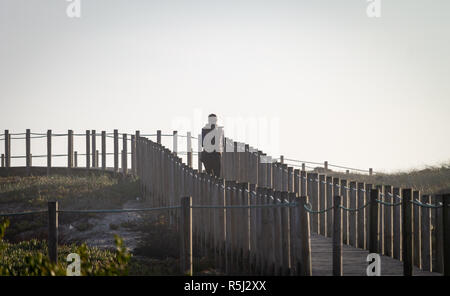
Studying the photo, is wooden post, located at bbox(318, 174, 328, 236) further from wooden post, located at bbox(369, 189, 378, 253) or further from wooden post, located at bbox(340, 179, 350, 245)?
wooden post, located at bbox(369, 189, 378, 253)

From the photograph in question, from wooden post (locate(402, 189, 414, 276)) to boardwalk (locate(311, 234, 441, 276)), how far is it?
0.48m

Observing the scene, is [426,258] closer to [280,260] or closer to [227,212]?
[280,260]

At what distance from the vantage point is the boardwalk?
1229 centimetres

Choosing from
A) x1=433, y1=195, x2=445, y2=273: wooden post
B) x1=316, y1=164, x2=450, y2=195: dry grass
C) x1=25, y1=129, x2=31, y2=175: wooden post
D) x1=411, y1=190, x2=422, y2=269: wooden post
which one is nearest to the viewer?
x1=433, y1=195, x2=445, y2=273: wooden post

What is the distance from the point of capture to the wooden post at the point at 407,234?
39.0 feet

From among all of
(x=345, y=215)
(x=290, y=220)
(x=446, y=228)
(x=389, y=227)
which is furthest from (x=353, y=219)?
(x=290, y=220)

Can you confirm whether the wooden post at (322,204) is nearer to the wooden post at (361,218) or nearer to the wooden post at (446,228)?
the wooden post at (361,218)

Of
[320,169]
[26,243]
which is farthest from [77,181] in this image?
[320,169]

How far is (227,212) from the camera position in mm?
14492

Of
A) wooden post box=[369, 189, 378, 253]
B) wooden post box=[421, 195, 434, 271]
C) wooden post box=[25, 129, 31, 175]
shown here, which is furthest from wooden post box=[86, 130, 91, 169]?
wooden post box=[421, 195, 434, 271]

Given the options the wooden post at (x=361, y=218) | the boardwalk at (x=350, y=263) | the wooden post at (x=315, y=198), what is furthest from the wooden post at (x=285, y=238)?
the wooden post at (x=315, y=198)

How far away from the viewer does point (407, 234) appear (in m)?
12.1

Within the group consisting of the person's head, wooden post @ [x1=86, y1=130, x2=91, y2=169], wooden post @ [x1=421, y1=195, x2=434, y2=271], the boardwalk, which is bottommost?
the boardwalk
